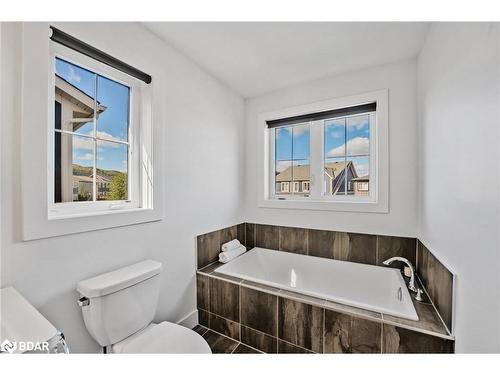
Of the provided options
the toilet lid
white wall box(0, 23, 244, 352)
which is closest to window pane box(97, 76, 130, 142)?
white wall box(0, 23, 244, 352)

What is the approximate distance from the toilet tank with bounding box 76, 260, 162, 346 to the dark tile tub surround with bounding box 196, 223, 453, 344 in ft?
2.12

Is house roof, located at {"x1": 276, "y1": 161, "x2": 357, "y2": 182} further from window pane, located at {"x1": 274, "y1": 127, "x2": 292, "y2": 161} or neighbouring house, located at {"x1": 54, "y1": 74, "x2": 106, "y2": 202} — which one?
neighbouring house, located at {"x1": 54, "y1": 74, "x2": 106, "y2": 202}

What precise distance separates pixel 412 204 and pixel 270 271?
1543 mm

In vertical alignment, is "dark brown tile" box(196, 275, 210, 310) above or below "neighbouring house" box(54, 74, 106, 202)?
below

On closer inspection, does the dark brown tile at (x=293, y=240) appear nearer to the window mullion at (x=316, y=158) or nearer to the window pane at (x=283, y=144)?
the window mullion at (x=316, y=158)

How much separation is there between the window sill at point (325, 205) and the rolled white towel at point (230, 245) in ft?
1.72

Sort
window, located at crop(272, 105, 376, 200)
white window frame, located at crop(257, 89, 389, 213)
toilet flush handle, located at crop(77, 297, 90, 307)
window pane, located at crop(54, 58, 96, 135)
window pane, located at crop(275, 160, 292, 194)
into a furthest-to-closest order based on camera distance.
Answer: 1. window pane, located at crop(275, 160, 292, 194)
2. window, located at crop(272, 105, 376, 200)
3. white window frame, located at crop(257, 89, 389, 213)
4. window pane, located at crop(54, 58, 96, 135)
5. toilet flush handle, located at crop(77, 297, 90, 307)

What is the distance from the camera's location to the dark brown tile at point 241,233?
261 centimetres

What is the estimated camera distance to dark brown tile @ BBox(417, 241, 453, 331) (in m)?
1.21

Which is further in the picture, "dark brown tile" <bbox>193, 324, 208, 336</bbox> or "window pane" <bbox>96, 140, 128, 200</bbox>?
"dark brown tile" <bbox>193, 324, 208, 336</bbox>

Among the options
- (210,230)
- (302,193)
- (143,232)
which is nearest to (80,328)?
(143,232)

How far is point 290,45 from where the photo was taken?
1712 millimetres

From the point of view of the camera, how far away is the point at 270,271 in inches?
96.2
